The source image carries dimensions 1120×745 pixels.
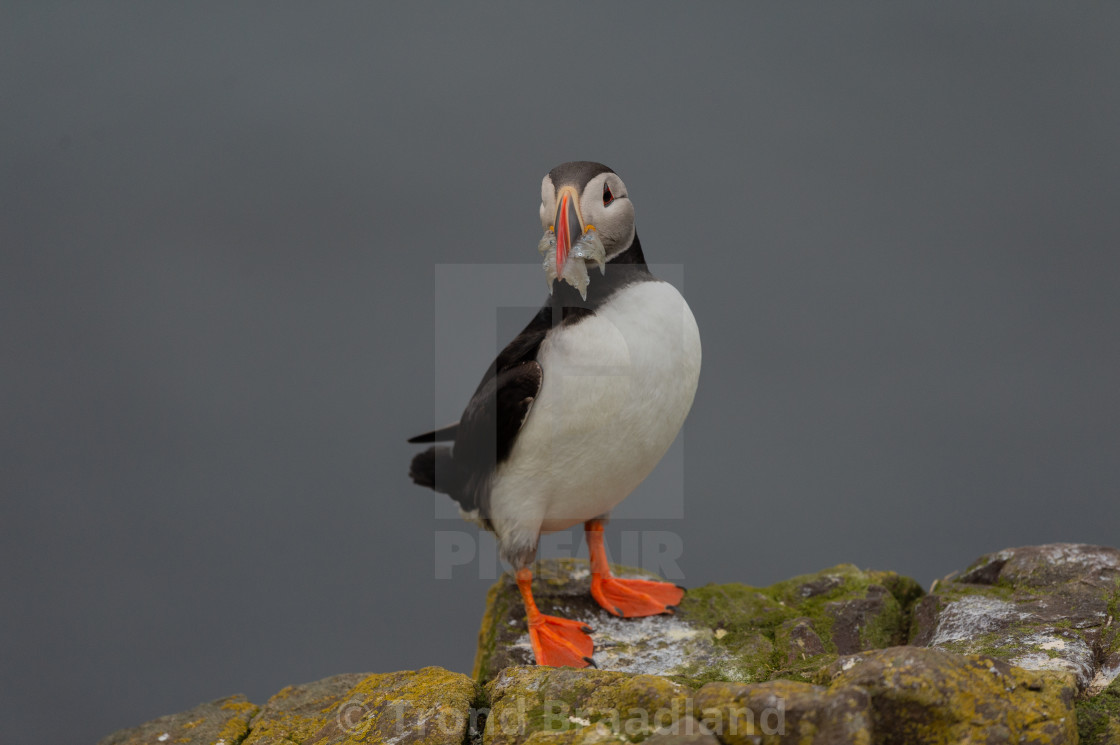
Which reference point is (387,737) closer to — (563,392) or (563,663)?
(563,663)

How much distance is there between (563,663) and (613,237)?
1.84 meters

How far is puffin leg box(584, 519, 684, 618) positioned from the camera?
4.52 metres

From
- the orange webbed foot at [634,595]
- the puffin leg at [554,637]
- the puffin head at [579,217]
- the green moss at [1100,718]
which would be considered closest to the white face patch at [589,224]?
the puffin head at [579,217]

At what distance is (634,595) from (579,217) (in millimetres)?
1981

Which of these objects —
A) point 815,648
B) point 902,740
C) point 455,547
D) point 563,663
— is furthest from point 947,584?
point 455,547

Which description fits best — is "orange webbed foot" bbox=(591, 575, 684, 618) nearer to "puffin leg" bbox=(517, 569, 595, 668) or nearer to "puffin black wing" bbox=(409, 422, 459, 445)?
"puffin leg" bbox=(517, 569, 595, 668)

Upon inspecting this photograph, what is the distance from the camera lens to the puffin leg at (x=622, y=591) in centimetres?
452

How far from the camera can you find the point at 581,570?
501 centimetres

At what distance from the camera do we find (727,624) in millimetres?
4359

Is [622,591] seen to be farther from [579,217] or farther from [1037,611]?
[579,217]

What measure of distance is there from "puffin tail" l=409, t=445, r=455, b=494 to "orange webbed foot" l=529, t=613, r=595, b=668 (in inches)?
32.7

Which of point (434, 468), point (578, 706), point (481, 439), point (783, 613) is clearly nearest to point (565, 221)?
point (481, 439)

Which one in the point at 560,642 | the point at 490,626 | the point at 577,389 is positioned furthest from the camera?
the point at 490,626

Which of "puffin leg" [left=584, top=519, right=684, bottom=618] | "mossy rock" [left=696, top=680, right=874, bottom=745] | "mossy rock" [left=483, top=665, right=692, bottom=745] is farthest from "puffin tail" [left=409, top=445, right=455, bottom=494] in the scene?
"mossy rock" [left=696, top=680, right=874, bottom=745]
